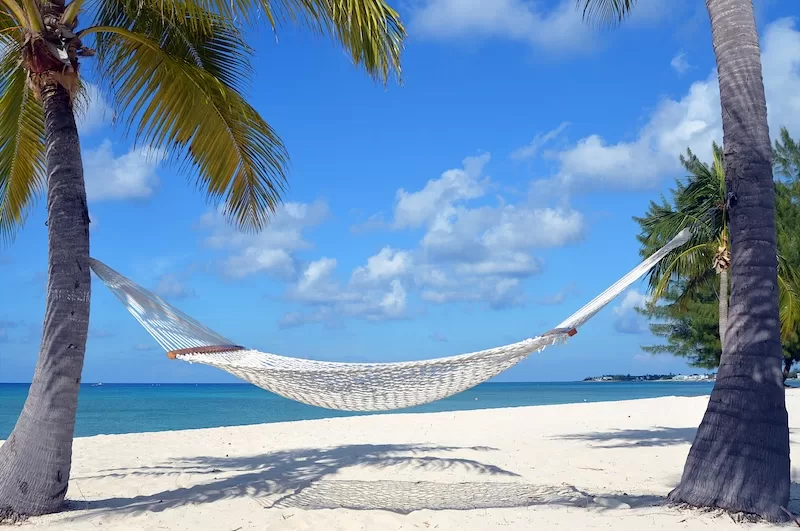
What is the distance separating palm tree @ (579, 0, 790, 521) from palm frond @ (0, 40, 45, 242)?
361 centimetres

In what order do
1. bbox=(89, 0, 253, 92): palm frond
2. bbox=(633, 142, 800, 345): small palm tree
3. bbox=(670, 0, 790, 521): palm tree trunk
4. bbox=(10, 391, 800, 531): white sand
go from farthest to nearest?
bbox=(633, 142, 800, 345): small palm tree < bbox=(89, 0, 253, 92): palm frond < bbox=(10, 391, 800, 531): white sand < bbox=(670, 0, 790, 521): palm tree trunk

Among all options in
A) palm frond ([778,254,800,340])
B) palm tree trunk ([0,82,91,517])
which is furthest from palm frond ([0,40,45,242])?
palm frond ([778,254,800,340])

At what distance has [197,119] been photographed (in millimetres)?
3936

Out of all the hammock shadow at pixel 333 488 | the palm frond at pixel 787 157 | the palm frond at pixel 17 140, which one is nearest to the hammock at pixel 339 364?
the hammock shadow at pixel 333 488

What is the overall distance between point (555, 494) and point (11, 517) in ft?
8.16

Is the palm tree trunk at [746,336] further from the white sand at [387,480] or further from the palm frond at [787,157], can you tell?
the palm frond at [787,157]

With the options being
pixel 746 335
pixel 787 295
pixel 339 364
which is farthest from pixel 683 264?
pixel 339 364

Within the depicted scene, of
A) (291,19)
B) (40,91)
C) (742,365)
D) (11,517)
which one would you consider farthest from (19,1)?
(742,365)

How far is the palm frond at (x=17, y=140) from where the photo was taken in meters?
3.97

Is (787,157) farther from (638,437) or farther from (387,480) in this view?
(387,480)

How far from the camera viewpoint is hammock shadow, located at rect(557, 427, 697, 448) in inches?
A: 228

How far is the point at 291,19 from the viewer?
3088 millimetres

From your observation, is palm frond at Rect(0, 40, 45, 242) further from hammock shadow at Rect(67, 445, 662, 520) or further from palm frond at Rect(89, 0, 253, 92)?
hammock shadow at Rect(67, 445, 662, 520)

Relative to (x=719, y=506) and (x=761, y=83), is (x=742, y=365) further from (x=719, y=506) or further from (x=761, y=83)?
(x=761, y=83)
